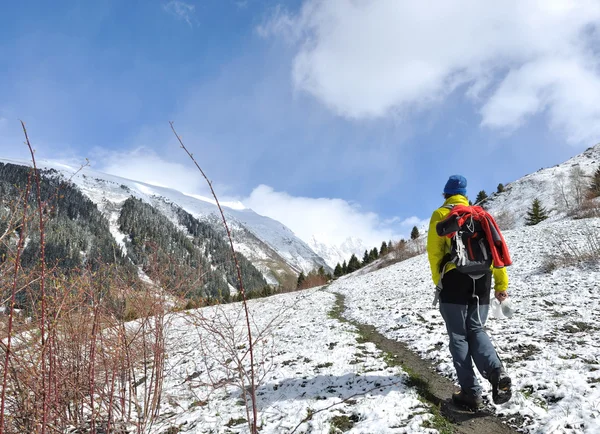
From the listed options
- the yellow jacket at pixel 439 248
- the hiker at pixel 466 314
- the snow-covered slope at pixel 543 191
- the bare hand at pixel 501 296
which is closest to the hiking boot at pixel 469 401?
the hiker at pixel 466 314

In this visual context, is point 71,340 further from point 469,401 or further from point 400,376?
point 469,401

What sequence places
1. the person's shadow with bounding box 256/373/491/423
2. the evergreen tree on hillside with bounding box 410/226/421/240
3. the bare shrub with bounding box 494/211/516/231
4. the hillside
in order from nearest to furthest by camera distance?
the hillside < the person's shadow with bounding box 256/373/491/423 < the bare shrub with bounding box 494/211/516/231 < the evergreen tree on hillside with bounding box 410/226/421/240

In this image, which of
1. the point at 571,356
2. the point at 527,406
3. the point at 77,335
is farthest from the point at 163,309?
the point at 571,356

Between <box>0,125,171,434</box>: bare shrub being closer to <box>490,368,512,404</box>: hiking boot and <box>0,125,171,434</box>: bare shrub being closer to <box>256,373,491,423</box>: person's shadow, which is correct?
<box>256,373,491,423</box>: person's shadow

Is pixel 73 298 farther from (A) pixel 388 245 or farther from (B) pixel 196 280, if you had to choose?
(A) pixel 388 245

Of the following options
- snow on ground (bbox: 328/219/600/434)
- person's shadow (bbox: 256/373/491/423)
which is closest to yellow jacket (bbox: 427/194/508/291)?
snow on ground (bbox: 328/219/600/434)

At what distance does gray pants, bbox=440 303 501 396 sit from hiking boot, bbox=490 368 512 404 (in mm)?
70

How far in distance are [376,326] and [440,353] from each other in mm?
3365

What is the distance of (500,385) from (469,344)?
499mm

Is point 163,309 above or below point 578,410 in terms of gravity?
above

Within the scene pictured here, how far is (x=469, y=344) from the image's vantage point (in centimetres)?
392

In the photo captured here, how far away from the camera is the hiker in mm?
3711

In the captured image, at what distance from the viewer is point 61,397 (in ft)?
11.1

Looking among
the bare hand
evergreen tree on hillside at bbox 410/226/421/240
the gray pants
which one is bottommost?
the gray pants
